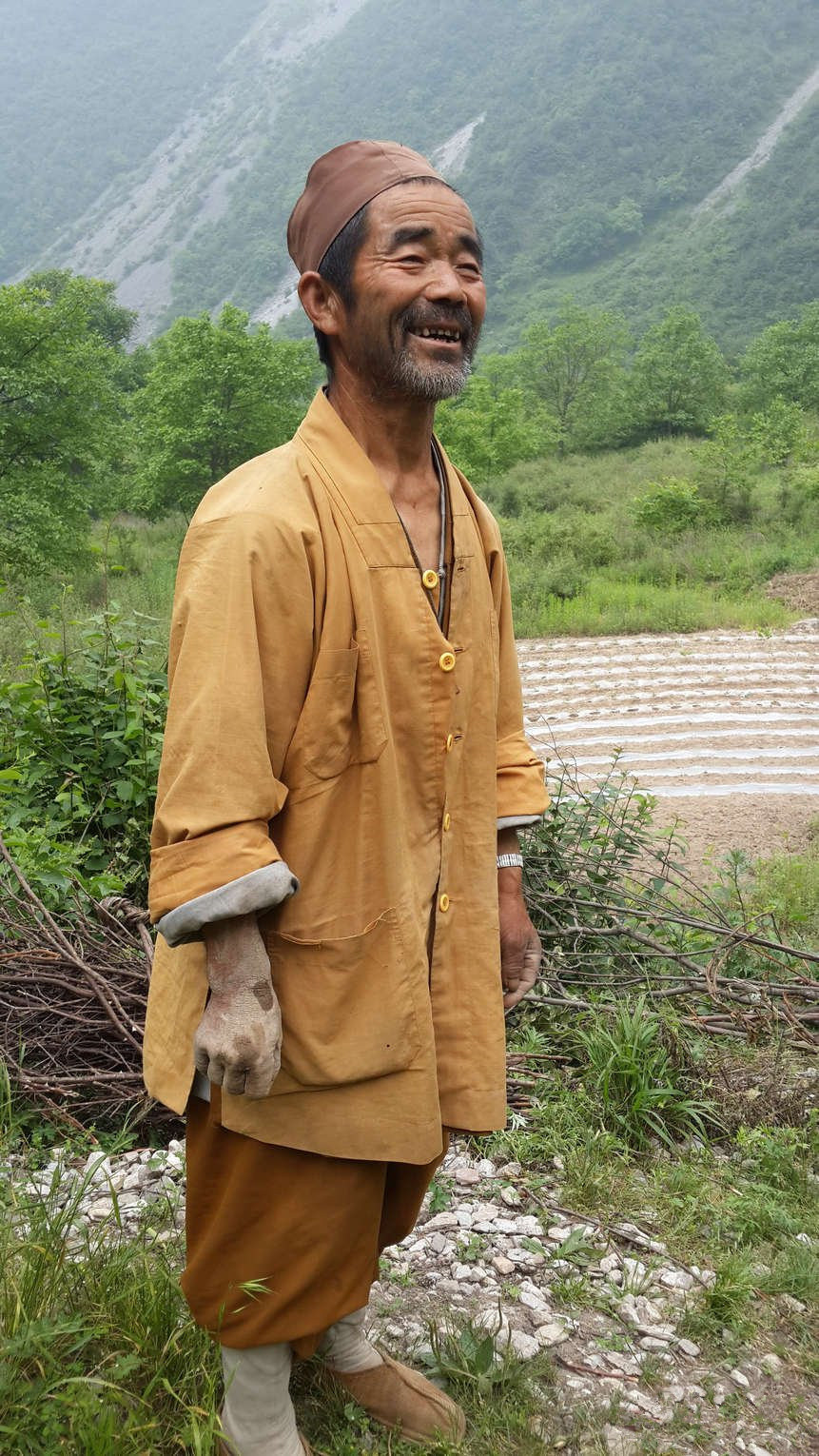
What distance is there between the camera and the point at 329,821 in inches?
53.3

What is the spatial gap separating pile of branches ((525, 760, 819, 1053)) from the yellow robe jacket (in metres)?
1.63

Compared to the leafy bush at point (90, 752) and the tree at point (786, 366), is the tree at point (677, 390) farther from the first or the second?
the leafy bush at point (90, 752)

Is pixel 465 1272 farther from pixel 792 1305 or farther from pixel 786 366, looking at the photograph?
pixel 786 366

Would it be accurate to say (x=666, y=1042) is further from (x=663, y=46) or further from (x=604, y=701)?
(x=663, y=46)

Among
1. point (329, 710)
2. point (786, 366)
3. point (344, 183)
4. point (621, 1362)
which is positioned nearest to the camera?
point (329, 710)

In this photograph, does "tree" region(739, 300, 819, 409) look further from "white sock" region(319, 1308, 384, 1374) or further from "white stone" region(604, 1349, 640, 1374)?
"white sock" region(319, 1308, 384, 1374)

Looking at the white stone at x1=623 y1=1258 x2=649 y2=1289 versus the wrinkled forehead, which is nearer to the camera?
the wrinkled forehead

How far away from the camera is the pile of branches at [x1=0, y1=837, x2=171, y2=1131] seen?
8.52ft

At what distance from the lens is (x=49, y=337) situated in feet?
52.5

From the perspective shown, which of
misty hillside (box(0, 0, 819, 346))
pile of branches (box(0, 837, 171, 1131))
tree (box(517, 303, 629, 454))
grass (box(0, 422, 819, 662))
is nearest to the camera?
pile of branches (box(0, 837, 171, 1131))

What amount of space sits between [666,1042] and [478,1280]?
94 centimetres

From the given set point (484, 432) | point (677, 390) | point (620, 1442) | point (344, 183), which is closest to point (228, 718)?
point (344, 183)

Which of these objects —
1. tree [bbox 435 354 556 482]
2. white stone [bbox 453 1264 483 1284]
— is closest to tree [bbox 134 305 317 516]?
tree [bbox 435 354 556 482]

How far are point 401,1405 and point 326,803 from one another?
3.27 feet
